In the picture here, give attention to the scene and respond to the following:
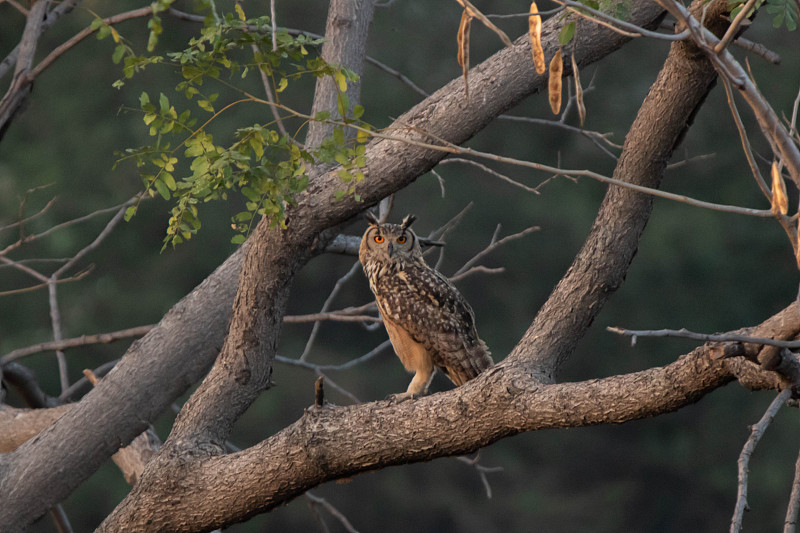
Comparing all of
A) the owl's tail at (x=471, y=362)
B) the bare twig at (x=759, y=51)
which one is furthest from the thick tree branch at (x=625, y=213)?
the owl's tail at (x=471, y=362)

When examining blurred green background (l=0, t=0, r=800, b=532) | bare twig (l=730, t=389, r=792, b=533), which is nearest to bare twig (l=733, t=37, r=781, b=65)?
bare twig (l=730, t=389, r=792, b=533)

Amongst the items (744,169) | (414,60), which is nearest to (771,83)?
(744,169)

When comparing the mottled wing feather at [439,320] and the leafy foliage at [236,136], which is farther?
the mottled wing feather at [439,320]

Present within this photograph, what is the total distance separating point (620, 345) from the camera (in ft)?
23.4

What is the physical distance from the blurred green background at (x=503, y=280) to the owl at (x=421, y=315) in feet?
12.5

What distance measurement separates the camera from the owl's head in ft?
8.78

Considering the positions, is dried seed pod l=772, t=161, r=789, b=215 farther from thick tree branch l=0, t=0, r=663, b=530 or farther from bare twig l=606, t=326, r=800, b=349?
thick tree branch l=0, t=0, r=663, b=530

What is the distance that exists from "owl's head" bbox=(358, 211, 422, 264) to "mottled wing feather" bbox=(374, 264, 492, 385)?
0.33 feet

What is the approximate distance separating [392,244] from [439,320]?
0.31 m

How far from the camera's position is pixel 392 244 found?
268 centimetres

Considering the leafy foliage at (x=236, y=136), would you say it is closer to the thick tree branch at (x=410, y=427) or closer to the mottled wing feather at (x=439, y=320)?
the thick tree branch at (x=410, y=427)

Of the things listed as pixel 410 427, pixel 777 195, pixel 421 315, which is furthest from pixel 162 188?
pixel 777 195

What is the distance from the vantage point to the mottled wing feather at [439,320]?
2.48 m

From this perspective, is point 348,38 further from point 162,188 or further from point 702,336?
point 702,336
